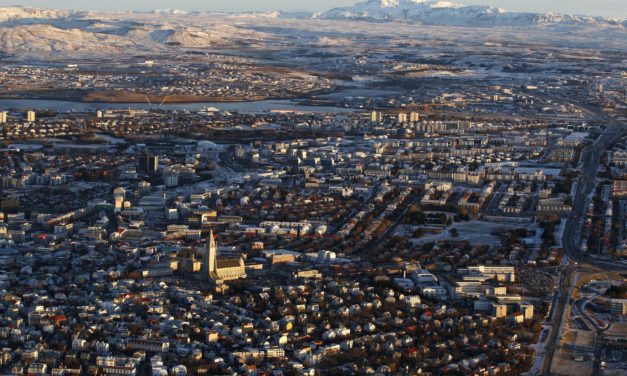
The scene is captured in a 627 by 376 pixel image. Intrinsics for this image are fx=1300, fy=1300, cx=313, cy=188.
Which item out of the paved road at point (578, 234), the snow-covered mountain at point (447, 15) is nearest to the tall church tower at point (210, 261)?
the paved road at point (578, 234)

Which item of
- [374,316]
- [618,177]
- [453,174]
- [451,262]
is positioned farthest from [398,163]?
[374,316]

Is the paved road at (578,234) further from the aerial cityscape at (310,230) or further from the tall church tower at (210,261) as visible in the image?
the tall church tower at (210,261)

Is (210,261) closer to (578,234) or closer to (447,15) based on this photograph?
(578,234)

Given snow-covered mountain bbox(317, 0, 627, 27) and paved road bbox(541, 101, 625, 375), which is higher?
paved road bbox(541, 101, 625, 375)

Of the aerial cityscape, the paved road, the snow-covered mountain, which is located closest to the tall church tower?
the aerial cityscape

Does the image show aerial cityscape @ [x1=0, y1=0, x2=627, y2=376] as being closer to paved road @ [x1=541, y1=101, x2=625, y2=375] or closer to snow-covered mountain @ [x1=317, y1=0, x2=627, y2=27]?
paved road @ [x1=541, y1=101, x2=625, y2=375]

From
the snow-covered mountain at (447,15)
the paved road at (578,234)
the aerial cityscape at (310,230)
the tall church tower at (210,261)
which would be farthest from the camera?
the snow-covered mountain at (447,15)
